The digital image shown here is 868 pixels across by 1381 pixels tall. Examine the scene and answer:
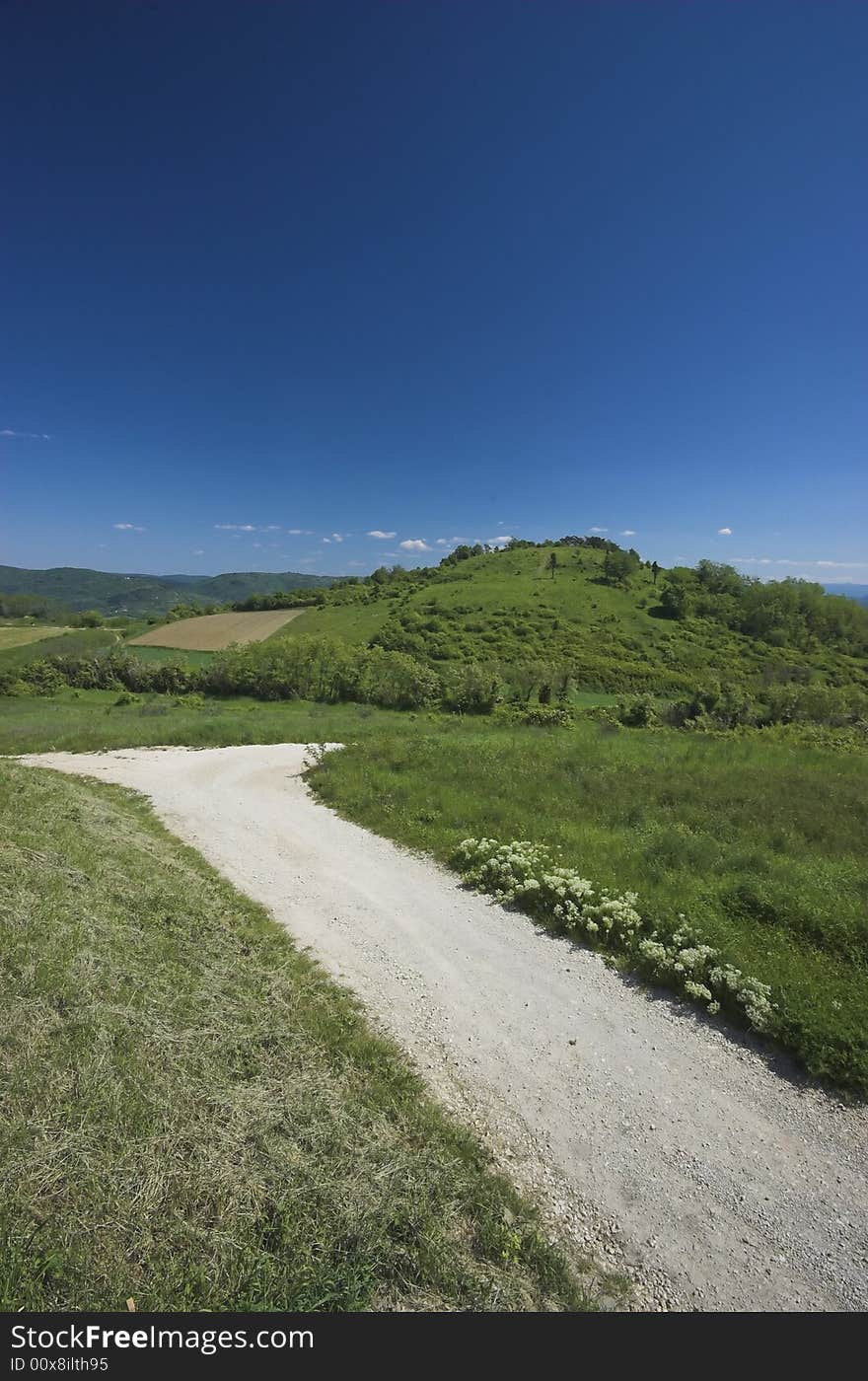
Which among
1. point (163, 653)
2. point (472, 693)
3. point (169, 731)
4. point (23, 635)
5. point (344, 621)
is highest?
point (344, 621)

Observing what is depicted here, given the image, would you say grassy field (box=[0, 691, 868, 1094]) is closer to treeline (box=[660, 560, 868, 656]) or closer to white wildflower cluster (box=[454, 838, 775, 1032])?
white wildflower cluster (box=[454, 838, 775, 1032])

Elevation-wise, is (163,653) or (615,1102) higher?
(163,653)

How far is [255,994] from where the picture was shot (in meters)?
7.49

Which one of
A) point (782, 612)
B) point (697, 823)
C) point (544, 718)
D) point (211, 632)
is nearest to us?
point (697, 823)

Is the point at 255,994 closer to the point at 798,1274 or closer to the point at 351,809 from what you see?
the point at 798,1274

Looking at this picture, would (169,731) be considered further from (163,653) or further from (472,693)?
(163,653)

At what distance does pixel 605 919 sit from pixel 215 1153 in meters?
7.26

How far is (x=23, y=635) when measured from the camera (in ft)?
360

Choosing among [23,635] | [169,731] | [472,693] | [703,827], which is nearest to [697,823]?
[703,827]

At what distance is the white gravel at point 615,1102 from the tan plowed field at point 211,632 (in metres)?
90.2

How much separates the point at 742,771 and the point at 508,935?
14.0 metres

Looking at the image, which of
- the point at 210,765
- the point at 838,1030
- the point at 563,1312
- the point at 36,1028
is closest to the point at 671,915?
the point at 838,1030

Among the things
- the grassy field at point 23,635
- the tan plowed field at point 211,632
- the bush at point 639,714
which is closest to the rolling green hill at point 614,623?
the tan plowed field at point 211,632

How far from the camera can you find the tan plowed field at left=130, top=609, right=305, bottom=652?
334 feet
